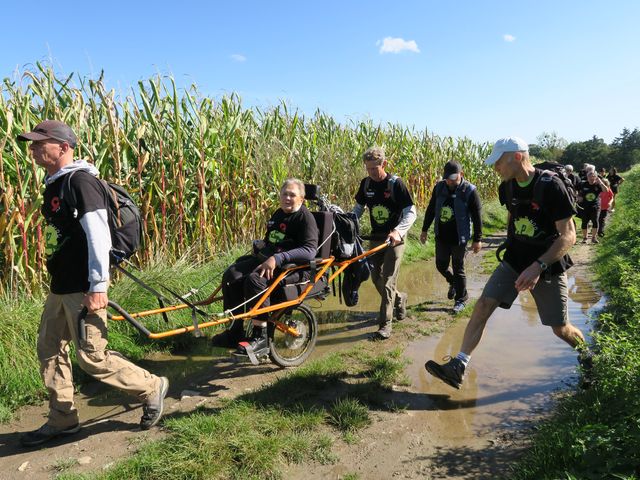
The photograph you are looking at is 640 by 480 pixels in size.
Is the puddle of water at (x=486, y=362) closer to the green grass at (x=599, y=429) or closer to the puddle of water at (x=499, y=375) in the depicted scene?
the puddle of water at (x=499, y=375)

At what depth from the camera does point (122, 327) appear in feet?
16.5

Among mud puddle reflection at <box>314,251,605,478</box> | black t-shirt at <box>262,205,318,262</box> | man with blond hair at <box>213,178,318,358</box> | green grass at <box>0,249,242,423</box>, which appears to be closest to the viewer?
mud puddle reflection at <box>314,251,605,478</box>

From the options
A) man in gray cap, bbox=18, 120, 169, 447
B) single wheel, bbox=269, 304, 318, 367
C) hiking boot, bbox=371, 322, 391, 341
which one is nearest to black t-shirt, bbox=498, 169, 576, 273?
hiking boot, bbox=371, 322, 391, 341

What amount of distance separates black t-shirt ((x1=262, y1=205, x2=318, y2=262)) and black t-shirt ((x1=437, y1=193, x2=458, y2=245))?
241 centimetres

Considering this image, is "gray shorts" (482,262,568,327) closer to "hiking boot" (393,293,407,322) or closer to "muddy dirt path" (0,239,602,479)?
"muddy dirt path" (0,239,602,479)

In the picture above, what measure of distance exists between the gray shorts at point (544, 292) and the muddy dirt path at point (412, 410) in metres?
0.75

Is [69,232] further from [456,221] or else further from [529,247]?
[456,221]

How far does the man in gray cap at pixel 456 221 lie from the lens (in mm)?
6129

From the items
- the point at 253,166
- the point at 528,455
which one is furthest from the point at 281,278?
the point at 253,166

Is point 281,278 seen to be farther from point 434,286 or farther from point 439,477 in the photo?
point 434,286

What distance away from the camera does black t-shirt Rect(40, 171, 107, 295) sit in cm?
303

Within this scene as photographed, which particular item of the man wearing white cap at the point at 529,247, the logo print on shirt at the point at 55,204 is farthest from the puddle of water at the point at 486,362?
the logo print on shirt at the point at 55,204

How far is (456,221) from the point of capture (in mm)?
6137

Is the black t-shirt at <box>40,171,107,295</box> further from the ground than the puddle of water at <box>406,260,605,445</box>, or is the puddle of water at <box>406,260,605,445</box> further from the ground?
the black t-shirt at <box>40,171,107,295</box>
